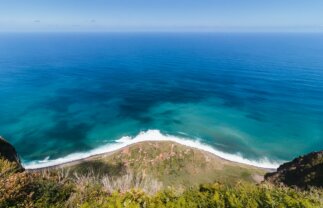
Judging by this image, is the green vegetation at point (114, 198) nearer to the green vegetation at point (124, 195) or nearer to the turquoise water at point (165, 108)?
the green vegetation at point (124, 195)

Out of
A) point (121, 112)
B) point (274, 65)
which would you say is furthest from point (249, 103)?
point (274, 65)

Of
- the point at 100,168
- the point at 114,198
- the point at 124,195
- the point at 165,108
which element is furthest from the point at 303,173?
the point at 165,108

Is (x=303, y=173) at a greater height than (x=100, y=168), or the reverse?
(x=303, y=173)

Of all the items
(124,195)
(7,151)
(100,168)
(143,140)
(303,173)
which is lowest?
(100,168)

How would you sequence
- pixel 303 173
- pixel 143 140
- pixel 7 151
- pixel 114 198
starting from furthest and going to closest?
pixel 143 140, pixel 303 173, pixel 7 151, pixel 114 198

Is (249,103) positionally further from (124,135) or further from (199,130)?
(124,135)

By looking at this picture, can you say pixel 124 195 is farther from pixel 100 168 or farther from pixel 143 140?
pixel 143 140

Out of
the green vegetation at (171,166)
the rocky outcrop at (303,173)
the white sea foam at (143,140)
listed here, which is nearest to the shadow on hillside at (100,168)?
the green vegetation at (171,166)

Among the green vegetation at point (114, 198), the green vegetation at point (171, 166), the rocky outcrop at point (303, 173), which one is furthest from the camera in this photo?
the green vegetation at point (171, 166)
